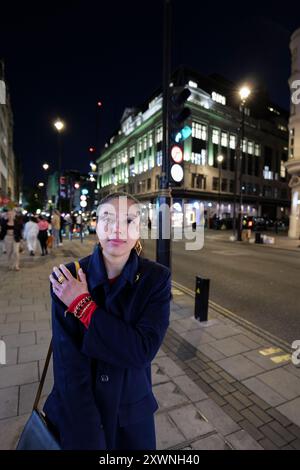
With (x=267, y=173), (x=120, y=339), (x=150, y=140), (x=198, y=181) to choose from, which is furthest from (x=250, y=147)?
(x=120, y=339)

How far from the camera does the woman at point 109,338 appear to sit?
1396 millimetres

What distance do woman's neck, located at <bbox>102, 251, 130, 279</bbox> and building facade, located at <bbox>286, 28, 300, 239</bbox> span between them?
25.6 metres

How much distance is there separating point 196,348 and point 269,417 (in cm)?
151

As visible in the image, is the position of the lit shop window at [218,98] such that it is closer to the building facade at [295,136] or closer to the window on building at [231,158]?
the window on building at [231,158]

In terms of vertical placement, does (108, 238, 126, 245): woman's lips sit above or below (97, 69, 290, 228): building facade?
below

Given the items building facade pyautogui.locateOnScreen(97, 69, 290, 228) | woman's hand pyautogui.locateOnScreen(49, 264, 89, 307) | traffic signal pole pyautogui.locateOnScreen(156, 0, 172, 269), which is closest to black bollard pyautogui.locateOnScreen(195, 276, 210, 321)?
traffic signal pole pyautogui.locateOnScreen(156, 0, 172, 269)

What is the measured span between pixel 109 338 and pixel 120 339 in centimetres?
5

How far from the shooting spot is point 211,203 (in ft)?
167

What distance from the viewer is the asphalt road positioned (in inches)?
219

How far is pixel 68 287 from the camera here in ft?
4.76

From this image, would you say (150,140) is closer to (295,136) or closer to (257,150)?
(257,150)

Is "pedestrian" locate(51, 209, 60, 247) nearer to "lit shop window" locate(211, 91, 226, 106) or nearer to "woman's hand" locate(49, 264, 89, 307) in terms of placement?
"woman's hand" locate(49, 264, 89, 307)

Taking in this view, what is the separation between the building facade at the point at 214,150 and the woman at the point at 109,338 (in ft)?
137

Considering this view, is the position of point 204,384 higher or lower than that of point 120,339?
lower
